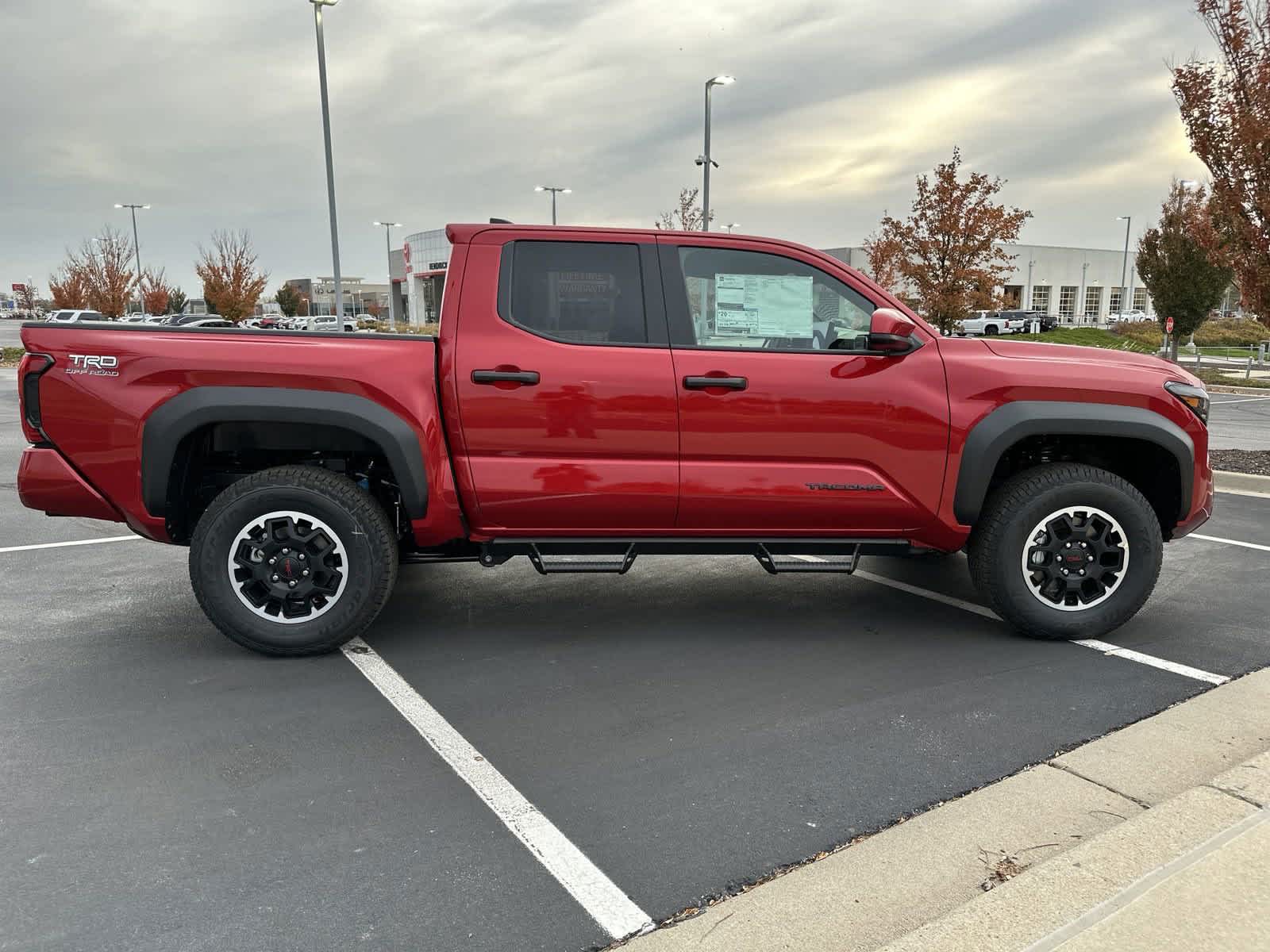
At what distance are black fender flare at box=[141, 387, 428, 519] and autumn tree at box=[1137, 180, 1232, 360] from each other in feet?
103

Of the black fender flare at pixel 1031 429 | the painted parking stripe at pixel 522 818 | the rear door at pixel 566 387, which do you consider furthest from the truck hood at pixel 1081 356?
the painted parking stripe at pixel 522 818

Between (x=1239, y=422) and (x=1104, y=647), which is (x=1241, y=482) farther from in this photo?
(x=1239, y=422)

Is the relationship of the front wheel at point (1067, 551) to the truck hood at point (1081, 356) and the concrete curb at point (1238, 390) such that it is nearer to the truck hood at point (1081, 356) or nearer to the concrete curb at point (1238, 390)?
the truck hood at point (1081, 356)

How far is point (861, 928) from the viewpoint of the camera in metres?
2.26

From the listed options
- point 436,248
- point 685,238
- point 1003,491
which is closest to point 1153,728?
point 1003,491

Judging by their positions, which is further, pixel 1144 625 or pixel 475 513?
pixel 1144 625

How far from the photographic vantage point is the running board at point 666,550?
4.28 meters

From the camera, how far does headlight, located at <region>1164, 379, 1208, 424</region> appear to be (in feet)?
14.5

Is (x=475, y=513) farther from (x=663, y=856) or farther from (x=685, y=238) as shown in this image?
(x=663, y=856)

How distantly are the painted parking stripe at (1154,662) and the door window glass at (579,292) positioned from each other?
268 cm

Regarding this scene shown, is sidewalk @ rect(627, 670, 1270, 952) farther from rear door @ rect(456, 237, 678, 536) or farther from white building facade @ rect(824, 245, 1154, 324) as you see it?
white building facade @ rect(824, 245, 1154, 324)

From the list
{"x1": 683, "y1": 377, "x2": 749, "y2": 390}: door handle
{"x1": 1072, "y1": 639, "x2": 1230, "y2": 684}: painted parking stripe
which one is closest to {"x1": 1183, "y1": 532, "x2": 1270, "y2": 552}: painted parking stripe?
{"x1": 1072, "y1": 639, "x2": 1230, "y2": 684}: painted parking stripe

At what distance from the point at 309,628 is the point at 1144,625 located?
4.22 meters

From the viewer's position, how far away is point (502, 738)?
343 centimetres
